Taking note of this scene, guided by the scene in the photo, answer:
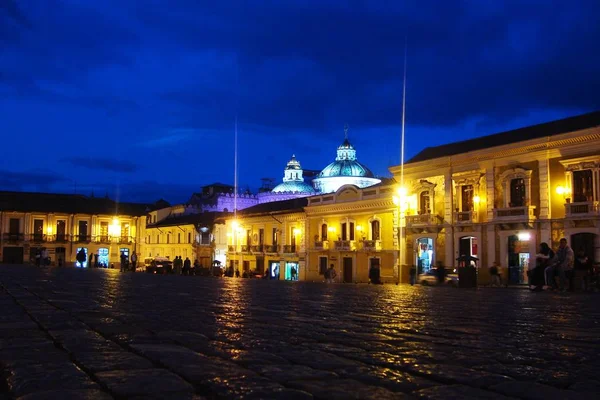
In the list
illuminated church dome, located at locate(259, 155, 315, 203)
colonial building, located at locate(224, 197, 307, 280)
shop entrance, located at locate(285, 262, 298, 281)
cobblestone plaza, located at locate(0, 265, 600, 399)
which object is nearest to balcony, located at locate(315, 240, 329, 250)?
colonial building, located at locate(224, 197, 307, 280)

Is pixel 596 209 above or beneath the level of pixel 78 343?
above

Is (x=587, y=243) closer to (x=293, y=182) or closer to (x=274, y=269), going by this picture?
(x=274, y=269)

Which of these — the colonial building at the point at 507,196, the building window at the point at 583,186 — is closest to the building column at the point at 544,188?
the colonial building at the point at 507,196

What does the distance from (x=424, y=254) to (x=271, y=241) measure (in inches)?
673

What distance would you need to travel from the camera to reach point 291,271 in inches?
2037

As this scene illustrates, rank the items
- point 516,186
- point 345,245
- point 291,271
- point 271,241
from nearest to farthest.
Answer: point 516,186 < point 345,245 < point 291,271 < point 271,241

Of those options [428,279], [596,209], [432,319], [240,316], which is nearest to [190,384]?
[240,316]

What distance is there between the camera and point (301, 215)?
50.9 m

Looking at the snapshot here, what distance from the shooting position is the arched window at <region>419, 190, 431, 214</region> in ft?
129

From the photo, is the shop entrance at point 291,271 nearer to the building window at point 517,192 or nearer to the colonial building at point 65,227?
the building window at point 517,192

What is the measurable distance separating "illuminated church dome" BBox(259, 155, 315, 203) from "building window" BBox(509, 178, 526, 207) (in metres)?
47.7

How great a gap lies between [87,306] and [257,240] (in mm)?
46980

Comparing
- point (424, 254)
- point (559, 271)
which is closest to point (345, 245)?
point (424, 254)

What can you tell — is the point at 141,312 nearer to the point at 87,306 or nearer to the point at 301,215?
the point at 87,306
